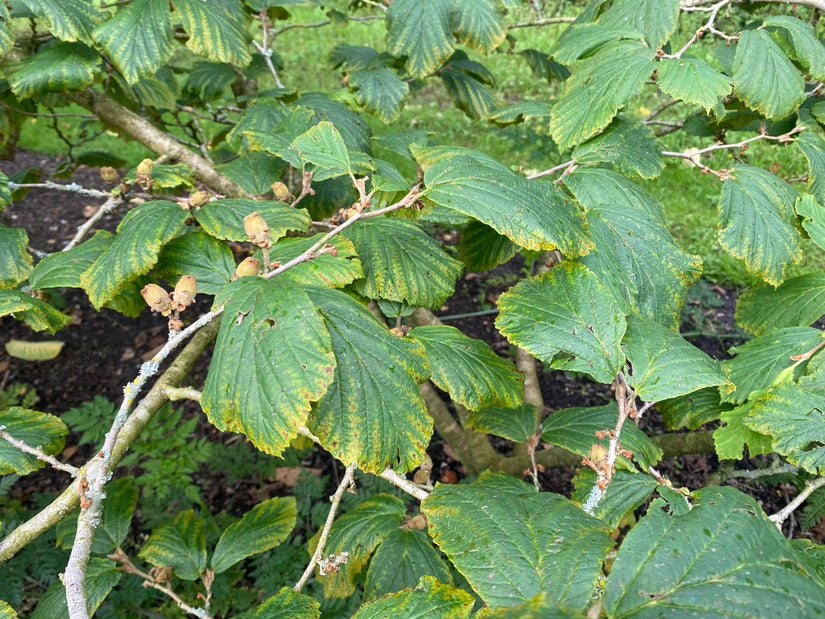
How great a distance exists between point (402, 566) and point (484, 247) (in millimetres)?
843

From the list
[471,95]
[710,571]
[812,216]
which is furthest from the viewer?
[471,95]

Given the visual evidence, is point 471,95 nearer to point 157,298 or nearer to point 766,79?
point 766,79

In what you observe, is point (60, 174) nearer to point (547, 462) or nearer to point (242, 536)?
point (242, 536)

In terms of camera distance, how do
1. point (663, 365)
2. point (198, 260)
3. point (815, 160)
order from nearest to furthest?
point (663, 365)
point (198, 260)
point (815, 160)

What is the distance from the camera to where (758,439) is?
1166 mm

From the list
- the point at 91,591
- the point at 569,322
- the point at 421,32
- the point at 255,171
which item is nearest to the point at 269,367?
the point at 569,322

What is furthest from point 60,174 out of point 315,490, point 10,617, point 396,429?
point 396,429

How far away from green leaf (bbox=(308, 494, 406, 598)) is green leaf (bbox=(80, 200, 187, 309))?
78 cm

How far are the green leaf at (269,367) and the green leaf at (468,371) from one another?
14.7 inches

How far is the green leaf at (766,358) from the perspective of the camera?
1190 mm

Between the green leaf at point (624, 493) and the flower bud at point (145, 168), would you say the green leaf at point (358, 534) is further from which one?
the flower bud at point (145, 168)

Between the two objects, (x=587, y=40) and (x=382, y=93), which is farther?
(x=382, y=93)

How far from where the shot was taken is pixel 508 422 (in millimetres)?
1408

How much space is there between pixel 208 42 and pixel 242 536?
4.65 feet
